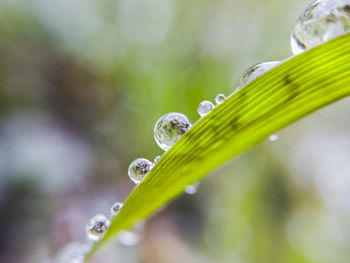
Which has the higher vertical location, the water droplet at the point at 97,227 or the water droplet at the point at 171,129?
the water droplet at the point at 97,227

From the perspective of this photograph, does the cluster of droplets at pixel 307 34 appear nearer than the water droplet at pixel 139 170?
Yes

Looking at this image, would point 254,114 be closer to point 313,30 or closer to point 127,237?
point 313,30

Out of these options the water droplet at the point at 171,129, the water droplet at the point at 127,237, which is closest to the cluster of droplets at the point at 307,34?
the water droplet at the point at 171,129

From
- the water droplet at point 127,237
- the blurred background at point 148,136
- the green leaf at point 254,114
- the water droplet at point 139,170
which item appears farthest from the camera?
the blurred background at point 148,136

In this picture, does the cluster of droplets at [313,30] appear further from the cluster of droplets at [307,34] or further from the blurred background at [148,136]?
the blurred background at [148,136]

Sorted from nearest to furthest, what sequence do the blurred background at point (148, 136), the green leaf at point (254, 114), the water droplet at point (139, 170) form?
the green leaf at point (254, 114) → the water droplet at point (139, 170) → the blurred background at point (148, 136)

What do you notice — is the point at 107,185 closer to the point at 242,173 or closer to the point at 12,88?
the point at 12,88
